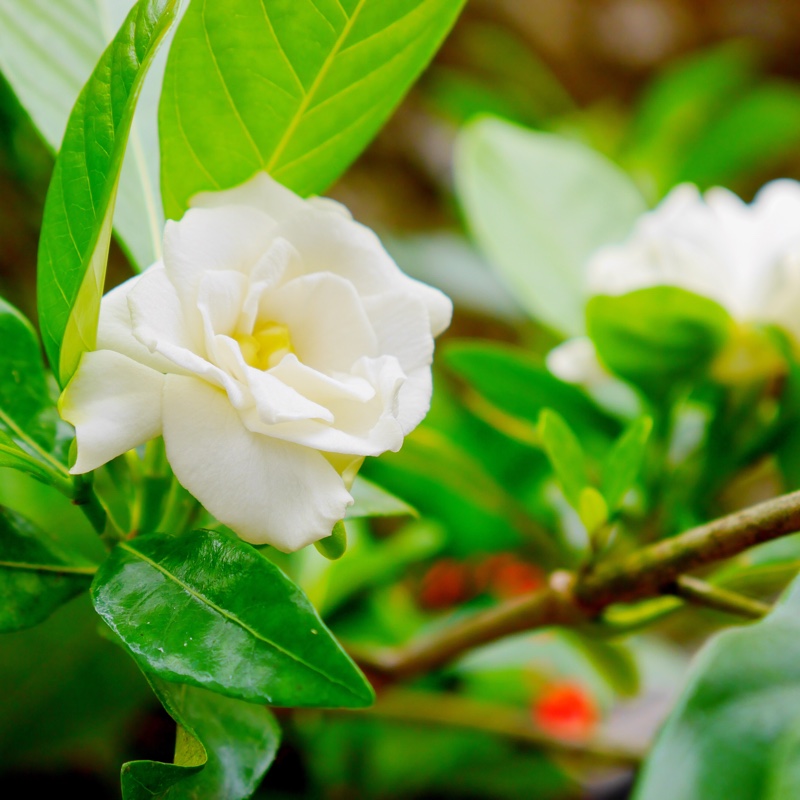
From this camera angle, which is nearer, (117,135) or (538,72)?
(117,135)

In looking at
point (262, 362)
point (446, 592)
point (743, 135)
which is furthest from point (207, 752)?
point (743, 135)

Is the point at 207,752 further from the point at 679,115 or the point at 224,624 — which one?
the point at 679,115

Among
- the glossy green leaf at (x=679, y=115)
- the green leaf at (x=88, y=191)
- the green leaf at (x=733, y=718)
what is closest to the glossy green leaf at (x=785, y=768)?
the green leaf at (x=733, y=718)

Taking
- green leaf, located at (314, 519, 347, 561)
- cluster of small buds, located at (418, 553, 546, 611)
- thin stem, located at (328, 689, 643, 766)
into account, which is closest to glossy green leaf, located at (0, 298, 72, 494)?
green leaf, located at (314, 519, 347, 561)

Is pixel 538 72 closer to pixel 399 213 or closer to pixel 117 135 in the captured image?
pixel 399 213

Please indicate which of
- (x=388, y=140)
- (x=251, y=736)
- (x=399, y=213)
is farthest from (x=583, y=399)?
(x=388, y=140)

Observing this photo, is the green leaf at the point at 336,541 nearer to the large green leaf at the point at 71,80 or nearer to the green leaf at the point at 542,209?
the large green leaf at the point at 71,80
